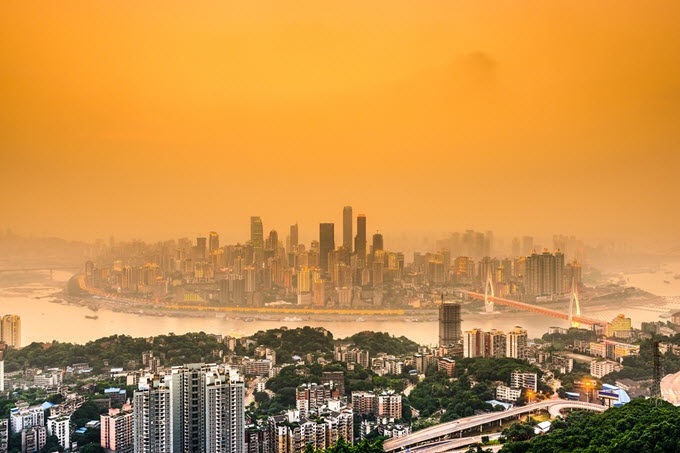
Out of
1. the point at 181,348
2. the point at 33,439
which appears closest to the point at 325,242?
the point at 181,348

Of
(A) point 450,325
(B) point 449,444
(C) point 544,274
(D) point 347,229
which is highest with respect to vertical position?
(D) point 347,229

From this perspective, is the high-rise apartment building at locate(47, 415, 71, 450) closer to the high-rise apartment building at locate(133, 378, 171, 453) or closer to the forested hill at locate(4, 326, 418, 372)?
the high-rise apartment building at locate(133, 378, 171, 453)

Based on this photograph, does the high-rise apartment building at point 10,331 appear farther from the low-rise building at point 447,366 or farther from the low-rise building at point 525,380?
the low-rise building at point 525,380

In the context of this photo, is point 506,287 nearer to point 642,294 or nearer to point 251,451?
point 642,294

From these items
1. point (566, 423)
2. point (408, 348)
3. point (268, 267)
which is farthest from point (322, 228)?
point (566, 423)

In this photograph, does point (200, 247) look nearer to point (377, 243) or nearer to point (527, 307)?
point (377, 243)
